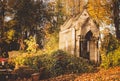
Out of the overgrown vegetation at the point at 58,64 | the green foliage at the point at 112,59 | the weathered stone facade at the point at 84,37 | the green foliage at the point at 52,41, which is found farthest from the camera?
the green foliage at the point at 52,41

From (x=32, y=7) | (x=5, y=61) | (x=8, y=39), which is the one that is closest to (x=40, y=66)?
(x=5, y=61)

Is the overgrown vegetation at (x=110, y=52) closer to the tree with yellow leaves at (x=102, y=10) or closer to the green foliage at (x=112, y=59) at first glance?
the green foliage at (x=112, y=59)

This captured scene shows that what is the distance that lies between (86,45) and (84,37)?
107cm

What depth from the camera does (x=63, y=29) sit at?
3272 cm

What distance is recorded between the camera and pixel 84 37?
96.8 ft

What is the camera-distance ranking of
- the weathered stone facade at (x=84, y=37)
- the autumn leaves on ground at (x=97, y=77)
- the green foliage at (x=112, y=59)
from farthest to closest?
the weathered stone facade at (x=84, y=37) → the green foliage at (x=112, y=59) → the autumn leaves on ground at (x=97, y=77)

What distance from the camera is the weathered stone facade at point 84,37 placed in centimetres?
2900

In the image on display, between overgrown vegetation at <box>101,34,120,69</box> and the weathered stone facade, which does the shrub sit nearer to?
overgrown vegetation at <box>101,34,120,69</box>

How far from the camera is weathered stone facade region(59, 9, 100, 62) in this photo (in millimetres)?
29000

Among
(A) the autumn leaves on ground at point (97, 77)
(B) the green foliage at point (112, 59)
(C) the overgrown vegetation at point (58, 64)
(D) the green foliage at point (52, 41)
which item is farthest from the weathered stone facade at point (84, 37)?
(D) the green foliage at point (52, 41)

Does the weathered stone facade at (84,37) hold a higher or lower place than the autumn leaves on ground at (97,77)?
higher

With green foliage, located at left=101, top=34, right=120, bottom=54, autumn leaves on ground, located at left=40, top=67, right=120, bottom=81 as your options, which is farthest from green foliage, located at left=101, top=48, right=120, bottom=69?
autumn leaves on ground, located at left=40, top=67, right=120, bottom=81

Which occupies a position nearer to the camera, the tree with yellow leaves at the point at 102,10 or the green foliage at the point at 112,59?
the green foliage at the point at 112,59

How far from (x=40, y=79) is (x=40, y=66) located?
9.54 ft
